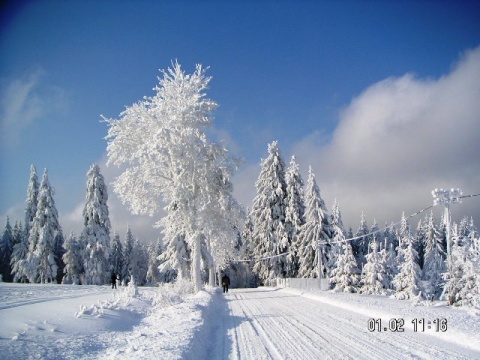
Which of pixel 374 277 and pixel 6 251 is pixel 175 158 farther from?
pixel 6 251

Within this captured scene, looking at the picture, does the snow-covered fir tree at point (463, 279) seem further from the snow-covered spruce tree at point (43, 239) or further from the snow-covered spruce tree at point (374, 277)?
the snow-covered spruce tree at point (43, 239)

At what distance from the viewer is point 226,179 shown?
23422 millimetres

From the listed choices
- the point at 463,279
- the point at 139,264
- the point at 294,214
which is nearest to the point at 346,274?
the point at 294,214

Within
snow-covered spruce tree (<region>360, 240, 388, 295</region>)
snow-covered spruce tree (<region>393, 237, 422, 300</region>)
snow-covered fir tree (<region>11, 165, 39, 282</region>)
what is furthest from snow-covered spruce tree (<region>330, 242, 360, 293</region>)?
snow-covered fir tree (<region>11, 165, 39, 282</region>)

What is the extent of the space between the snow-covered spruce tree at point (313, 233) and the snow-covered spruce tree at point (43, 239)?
28462 mm

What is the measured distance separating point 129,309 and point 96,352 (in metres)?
5.98

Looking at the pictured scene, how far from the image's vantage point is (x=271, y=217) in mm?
45781

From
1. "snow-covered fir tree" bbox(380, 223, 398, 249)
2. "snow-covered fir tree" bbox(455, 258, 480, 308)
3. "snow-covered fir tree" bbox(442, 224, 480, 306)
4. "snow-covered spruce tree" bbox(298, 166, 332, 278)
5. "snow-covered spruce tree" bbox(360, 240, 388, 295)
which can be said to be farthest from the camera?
"snow-covered fir tree" bbox(380, 223, 398, 249)

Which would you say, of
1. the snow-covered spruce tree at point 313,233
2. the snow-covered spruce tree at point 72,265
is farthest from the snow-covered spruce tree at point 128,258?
the snow-covered spruce tree at point 313,233

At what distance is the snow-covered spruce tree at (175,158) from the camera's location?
22.2 m

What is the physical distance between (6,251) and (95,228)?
2514 cm

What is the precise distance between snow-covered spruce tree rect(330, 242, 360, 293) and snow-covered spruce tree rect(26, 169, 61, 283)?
3161 cm

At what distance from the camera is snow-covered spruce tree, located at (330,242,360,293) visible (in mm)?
40344

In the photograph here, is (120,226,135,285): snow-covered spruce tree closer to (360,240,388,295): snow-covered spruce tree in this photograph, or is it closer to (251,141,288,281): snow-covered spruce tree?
(251,141,288,281): snow-covered spruce tree
